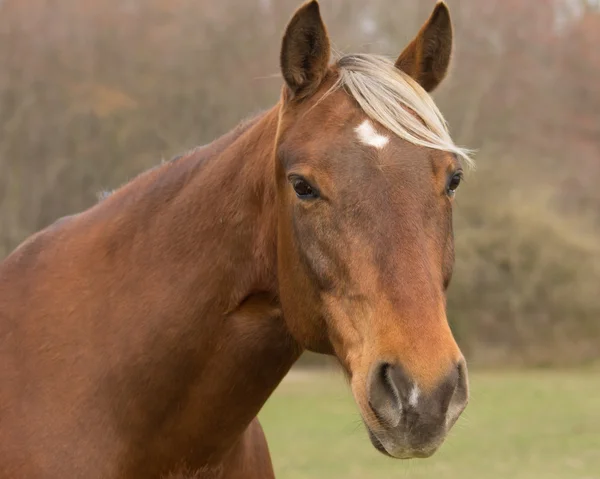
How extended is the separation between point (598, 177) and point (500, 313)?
21.0 ft

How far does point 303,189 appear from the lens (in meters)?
3.07

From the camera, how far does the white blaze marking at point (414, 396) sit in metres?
2.57

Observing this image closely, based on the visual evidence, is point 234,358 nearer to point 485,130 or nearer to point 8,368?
point 8,368

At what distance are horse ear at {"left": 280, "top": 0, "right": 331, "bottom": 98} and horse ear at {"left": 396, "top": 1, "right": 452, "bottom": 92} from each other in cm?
33

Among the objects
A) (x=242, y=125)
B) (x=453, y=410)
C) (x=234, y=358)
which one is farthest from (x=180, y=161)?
(x=453, y=410)

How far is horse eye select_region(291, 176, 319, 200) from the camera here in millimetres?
3047

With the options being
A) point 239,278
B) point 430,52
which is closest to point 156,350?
point 239,278

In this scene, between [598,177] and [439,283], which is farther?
[598,177]

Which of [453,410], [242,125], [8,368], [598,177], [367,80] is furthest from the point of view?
[598,177]

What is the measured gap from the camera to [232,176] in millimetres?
3535

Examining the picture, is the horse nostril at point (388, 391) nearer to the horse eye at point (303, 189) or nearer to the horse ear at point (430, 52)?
the horse eye at point (303, 189)

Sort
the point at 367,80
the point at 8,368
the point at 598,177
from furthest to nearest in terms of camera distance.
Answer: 1. the point at 598,177
2. the point at 8,368
3. the point at 367,80

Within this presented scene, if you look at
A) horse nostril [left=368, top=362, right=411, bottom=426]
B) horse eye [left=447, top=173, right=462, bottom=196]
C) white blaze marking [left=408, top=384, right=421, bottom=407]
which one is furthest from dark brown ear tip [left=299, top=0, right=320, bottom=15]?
white blaze marking [left=408, top=384, right=421, bottom=407]

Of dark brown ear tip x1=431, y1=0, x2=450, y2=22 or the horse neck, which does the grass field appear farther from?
dark brown ear tip x1=431, y1=0, x2=450, y2=22
